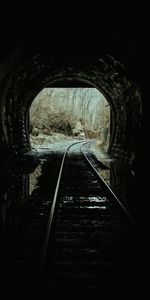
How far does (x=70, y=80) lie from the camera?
59.2ft

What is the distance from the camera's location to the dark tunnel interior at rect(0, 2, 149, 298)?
7219mm

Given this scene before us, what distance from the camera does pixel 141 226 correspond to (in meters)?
4.70

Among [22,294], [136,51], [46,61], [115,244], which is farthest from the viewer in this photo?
Answer: [46,61]

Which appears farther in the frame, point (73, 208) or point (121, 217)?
point (73, 208)

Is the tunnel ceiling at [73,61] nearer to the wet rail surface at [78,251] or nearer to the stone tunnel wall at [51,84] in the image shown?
the stone tunnel wall at [51,84]

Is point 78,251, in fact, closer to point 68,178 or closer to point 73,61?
point 68,178

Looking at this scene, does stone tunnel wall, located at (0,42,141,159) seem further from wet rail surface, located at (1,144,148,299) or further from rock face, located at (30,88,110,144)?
wet rail surface, located at (1,144,148,299)

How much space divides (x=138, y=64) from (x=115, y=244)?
6.93m

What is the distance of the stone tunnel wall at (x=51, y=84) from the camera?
1205 centimetres

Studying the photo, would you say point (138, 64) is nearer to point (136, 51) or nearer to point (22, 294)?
point (136, 51)

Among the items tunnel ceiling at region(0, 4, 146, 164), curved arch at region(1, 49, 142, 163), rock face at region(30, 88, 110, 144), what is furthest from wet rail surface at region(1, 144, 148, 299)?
rock face at region(30, 88, 110, 144)

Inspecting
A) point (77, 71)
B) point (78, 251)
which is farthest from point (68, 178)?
point (77, 71)

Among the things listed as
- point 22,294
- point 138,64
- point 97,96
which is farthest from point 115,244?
point 97,96

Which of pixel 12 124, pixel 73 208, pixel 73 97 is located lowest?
pixel 73 208
